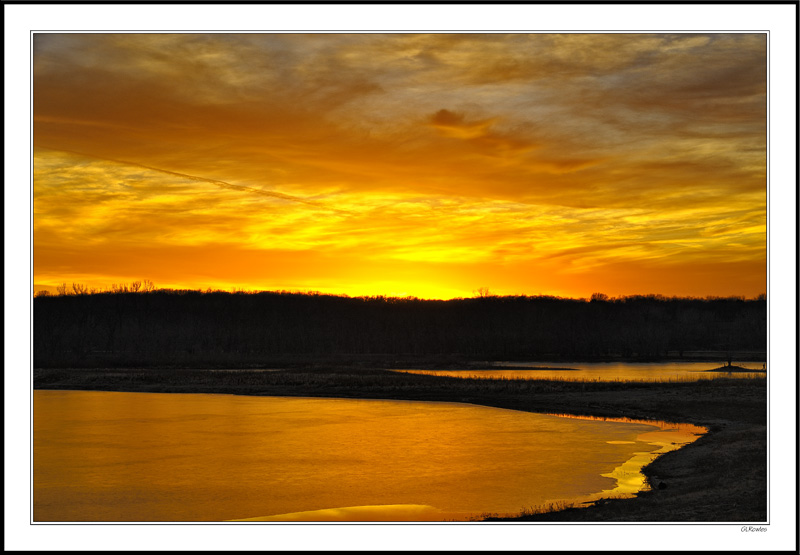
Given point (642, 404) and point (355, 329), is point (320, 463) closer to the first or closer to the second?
point (642, 404)

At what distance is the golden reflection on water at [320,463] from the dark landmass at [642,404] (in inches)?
73.6

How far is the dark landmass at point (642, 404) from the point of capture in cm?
1420

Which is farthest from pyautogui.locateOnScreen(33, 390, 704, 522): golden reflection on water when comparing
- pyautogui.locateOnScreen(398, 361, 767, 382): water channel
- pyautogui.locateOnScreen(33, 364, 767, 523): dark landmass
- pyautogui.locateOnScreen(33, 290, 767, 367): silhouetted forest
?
pyautogui.locateOnScreen(33, 290, 767, 367): silhouetted forest

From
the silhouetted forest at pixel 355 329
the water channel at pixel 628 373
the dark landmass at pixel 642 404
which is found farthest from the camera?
the silhouetted forest at pixel 355 329

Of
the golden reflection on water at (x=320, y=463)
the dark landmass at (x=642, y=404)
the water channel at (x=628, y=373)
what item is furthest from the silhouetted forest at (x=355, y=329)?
the golden reflection on water at (x=320, y=463)

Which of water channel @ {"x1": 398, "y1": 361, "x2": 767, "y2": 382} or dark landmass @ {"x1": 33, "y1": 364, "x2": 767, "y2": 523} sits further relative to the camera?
water channel @ {"x1": 398, "y1": 361, "x2": 767, "y2": 382}

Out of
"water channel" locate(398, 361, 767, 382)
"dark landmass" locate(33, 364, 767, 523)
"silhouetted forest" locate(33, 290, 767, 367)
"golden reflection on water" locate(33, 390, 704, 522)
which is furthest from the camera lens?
"silhouetted forest" locate(33, 290, 767, 367)

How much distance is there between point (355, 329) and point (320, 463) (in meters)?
153

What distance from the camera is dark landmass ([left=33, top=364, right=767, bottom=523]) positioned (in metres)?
14.2

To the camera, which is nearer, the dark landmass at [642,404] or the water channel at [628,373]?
the dark landmass at [642,404]

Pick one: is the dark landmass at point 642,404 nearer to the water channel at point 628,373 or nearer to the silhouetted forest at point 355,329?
the water channel at point 628,373

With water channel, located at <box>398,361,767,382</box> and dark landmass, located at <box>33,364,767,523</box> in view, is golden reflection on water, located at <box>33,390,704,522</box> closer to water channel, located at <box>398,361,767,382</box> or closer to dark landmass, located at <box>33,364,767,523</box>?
dark landmass, located at <box>33,364,767,523</box>

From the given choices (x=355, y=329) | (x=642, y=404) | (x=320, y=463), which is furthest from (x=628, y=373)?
(x=355, y=329)

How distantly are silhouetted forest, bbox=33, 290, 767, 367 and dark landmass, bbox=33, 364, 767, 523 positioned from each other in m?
34.7
